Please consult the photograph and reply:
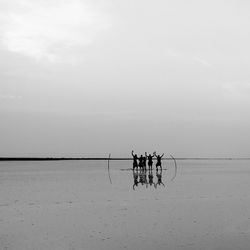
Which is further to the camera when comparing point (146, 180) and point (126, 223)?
point (146, 180)

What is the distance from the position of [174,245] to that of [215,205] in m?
8.34

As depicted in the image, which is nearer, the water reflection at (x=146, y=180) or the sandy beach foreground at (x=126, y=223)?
the sandy beach foreground at (x=126, y=223)

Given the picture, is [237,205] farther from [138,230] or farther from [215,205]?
[138,230]

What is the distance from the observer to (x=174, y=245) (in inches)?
466

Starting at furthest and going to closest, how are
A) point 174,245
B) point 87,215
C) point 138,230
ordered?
point 87,215 → point 138,230 → point 174,245

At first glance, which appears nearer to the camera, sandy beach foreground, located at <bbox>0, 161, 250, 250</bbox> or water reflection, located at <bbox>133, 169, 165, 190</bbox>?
sandy beach foreground, located at <bbox>0, 161, 250, 250</bbox>

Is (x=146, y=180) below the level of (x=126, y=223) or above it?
above

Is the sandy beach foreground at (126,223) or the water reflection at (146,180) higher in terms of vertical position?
the water reflection at (146,180)

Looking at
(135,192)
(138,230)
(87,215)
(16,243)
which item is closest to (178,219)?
(138,230)

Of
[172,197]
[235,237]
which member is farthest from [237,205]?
[235,237]

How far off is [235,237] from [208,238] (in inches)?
33.8

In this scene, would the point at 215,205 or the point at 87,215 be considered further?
the point at 215,205

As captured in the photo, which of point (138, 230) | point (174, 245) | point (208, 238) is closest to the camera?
point (174, 245)

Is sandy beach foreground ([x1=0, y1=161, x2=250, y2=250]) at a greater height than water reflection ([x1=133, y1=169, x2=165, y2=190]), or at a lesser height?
lesser
